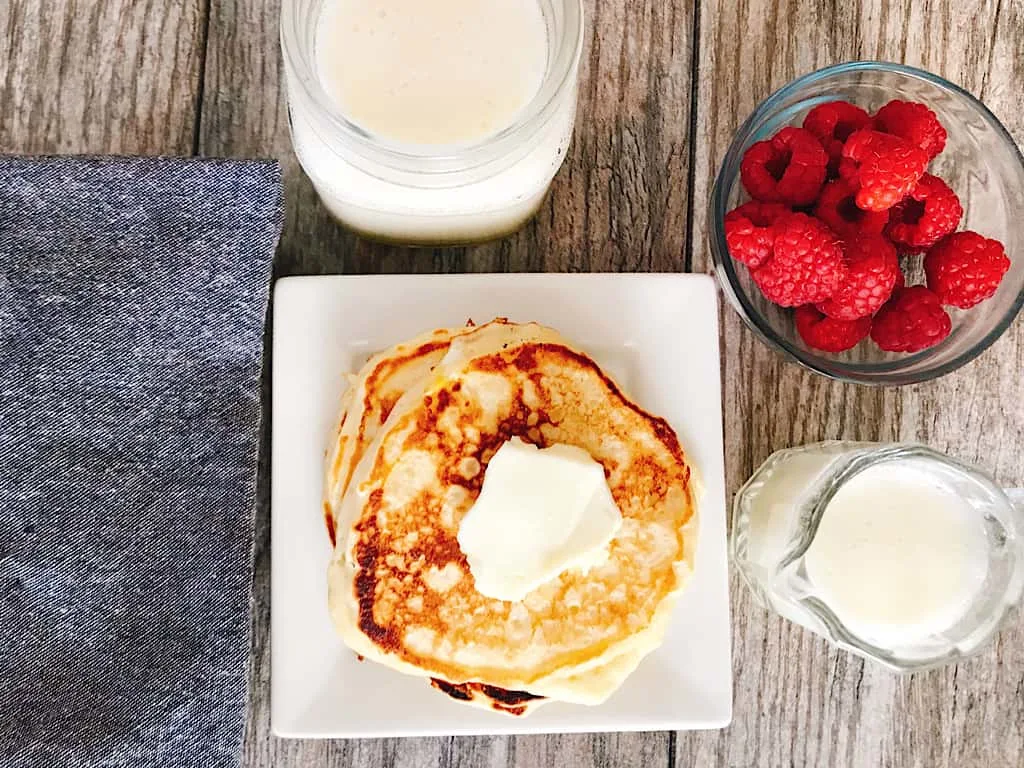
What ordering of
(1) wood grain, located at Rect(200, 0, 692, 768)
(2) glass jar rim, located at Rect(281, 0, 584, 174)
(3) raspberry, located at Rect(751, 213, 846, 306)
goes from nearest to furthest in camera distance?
1. (2) glass jar rim, located at Rect(281, 0, 584, 174)
2. (3) raspberry, located at Rect(751, 213, 846, 306)
3. (1) wood grain, located at Rect(200, 0, 692, 768)

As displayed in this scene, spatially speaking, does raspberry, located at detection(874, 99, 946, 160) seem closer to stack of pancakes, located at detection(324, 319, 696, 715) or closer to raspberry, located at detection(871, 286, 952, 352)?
raspberry, located at detection(871, 286, 952, 352)

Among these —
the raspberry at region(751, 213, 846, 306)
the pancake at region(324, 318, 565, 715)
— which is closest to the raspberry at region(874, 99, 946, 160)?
the raspberry at region(751, 213, 846, 306)

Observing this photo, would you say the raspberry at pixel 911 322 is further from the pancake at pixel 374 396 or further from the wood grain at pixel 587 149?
the pancake at pixel 374 396

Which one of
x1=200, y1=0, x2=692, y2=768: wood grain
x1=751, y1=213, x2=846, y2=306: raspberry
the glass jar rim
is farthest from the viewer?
x1=200, y1=0, x2=692, y2=768: wood grain

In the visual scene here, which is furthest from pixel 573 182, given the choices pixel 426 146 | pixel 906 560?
pixel 906 560

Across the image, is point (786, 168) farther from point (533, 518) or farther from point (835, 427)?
point (533, 518)

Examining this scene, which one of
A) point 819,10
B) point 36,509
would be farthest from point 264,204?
point 819,10
